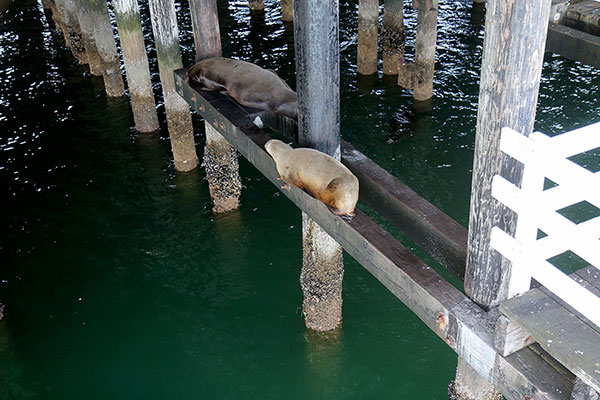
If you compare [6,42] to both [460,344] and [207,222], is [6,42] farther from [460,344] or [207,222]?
[460,344]

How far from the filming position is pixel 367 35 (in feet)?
A: 37.4

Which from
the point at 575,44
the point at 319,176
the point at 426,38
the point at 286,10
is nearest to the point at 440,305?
the point at 319,176

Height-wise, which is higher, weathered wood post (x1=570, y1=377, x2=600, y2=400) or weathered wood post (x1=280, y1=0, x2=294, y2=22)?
weathered wood post (x1=570, y1=377, x2=600, y2=400)

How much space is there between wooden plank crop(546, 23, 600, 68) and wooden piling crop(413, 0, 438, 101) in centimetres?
353

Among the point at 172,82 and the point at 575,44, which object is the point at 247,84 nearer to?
the point at 172,82

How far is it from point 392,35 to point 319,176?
6.98 metres

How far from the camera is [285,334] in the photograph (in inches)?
274

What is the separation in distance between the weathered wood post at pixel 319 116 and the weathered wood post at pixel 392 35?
6254 mm

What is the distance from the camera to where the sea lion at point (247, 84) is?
665 cm

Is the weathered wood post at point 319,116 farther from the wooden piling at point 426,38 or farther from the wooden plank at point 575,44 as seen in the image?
the wooden piling at point 426,38

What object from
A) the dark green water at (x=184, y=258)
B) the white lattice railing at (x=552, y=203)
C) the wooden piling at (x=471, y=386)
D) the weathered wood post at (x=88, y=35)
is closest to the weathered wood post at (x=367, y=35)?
the dark green water at (x=184, y=258)

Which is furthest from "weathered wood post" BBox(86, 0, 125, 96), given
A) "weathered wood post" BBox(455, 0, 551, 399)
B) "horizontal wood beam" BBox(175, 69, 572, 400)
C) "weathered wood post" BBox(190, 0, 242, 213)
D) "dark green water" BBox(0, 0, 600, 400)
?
"weathered wood post" BBox(455, 0, 551, 399)

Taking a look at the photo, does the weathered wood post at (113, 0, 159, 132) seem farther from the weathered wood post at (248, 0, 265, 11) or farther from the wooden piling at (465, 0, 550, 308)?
the wooden piling at (465, 0, 550, 308)

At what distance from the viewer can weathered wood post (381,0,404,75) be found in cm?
1133
